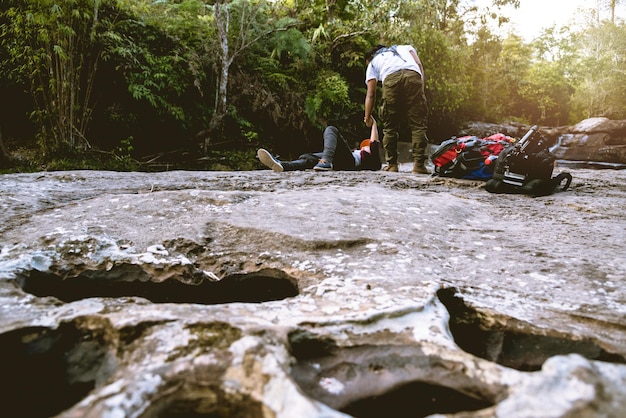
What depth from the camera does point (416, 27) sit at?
12250 mm

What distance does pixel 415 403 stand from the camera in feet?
3.43

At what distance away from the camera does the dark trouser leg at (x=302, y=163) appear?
18.5 feet

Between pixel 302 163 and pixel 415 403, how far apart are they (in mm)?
4842

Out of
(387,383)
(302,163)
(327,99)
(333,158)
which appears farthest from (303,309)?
(327,99)

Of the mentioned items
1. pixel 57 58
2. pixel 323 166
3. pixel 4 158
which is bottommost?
pixel 4 158

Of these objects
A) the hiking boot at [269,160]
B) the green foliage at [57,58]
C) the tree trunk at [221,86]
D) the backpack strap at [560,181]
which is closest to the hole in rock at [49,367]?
the backpack strap at [560,181]

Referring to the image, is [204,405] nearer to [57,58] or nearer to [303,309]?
[303,309]

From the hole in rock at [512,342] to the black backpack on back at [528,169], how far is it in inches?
111

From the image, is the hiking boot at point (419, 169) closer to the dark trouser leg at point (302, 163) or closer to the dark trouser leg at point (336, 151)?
the dark trouser leg at point (336, 151)

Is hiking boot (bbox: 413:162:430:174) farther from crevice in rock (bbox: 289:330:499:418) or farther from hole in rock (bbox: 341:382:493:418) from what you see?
hole in rock (bbox: 341:382:493:418)

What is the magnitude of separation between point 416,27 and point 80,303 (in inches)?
515

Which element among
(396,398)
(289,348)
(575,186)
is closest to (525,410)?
(396,398)

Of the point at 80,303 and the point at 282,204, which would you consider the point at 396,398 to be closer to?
the point at 80,303

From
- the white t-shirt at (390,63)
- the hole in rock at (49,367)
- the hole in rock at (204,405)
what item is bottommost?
the hole in rock at (49,367)
